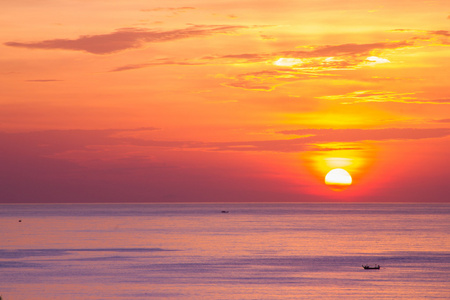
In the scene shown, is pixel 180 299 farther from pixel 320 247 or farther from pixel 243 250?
pixel 320 247

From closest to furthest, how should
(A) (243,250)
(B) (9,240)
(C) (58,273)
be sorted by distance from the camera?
(C) (58,273), (A) (243,250), (B) (9,240)

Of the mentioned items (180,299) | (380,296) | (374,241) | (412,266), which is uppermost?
(374,241)

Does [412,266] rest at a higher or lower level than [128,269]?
higher

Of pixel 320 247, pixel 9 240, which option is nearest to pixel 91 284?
pixel 320 247

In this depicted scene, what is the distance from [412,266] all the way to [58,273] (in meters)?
52.4

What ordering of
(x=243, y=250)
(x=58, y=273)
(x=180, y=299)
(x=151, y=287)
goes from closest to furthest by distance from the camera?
1. (x=180, y=299)
2. (x=151, y=287)
3. (x=58, y=273)
4. (x=243, y=250)

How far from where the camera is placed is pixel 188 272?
3686 inches

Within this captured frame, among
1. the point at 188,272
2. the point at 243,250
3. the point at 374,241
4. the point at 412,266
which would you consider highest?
the point at 374,241

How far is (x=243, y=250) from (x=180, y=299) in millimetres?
59879

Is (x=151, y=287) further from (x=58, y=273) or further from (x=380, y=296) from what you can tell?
(x=380, y=296)

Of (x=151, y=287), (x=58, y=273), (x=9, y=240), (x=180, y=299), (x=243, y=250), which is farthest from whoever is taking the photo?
(x=9, y=240)

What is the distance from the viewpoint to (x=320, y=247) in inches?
5477

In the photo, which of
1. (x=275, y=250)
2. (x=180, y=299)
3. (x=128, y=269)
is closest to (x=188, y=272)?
(x=128, y=269)

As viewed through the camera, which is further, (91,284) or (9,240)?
(9,240)
